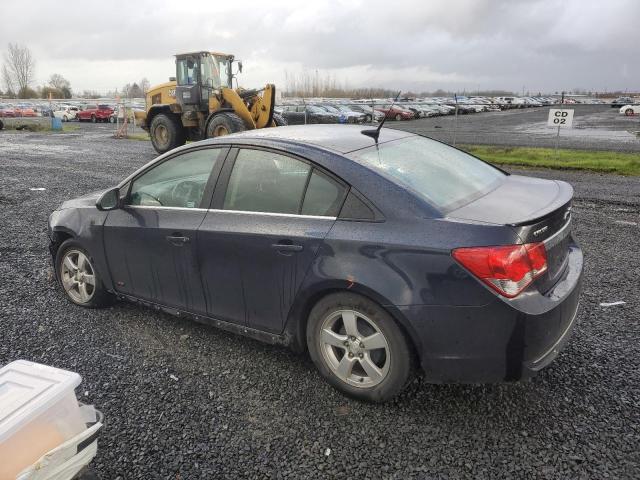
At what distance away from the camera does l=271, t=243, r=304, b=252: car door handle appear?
295cm

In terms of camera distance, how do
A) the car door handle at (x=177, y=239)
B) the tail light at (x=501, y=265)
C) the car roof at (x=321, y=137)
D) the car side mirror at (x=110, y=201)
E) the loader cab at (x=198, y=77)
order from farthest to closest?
the loader cab at (x=198, y=77) → the car side mirror at (x=110, y=201) → the car door handle at (x=177, y=239) → the car roof at (x=321, y=137) → the tail light at (x=501, y=265)

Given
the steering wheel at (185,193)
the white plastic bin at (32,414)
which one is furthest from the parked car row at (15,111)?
the white plastic bin at (32,414)

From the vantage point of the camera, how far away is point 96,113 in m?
41.3

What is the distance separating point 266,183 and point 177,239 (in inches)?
30.0

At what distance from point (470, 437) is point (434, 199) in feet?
4.24

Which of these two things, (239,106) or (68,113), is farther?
(68,113)

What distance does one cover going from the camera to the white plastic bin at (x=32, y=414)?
182 centimetres

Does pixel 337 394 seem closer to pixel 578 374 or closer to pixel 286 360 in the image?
pixel 286 360

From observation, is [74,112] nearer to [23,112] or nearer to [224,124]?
[23,112]

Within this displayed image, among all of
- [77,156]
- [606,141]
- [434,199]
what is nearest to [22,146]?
[77,156]

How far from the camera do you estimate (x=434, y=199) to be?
286 cm

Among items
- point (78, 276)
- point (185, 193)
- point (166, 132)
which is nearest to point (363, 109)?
point (166, 132)

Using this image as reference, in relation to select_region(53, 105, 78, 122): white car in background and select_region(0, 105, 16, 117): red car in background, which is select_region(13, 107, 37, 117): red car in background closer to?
select_region(0, 105, 16, 117): red car in background

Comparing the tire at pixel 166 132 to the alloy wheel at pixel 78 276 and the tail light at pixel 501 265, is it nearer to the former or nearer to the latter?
the alloy wheel at pixel 78 276
